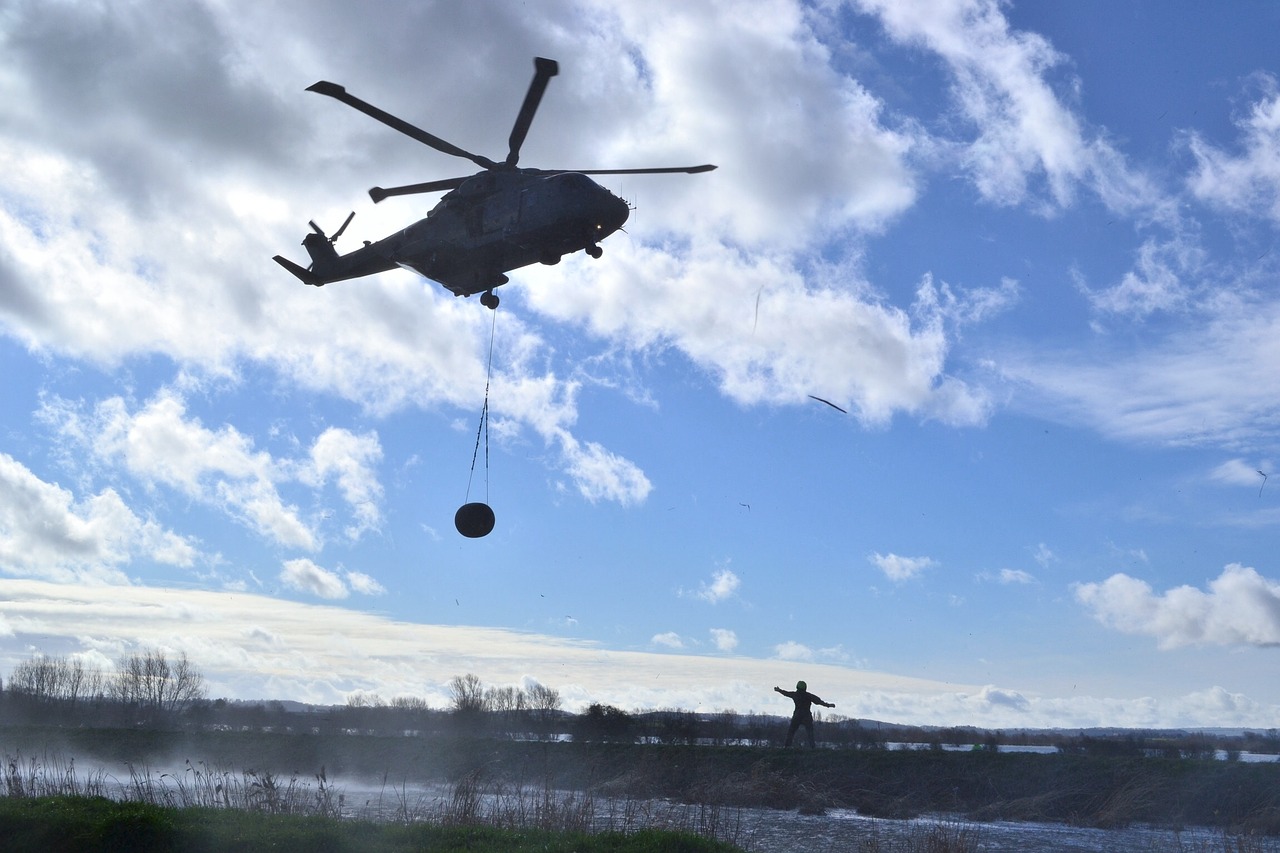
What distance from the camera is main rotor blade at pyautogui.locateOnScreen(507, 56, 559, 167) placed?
2058 cm

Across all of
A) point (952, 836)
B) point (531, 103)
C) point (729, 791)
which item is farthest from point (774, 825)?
point (531, 103)

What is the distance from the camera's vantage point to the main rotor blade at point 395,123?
2018 centimetres

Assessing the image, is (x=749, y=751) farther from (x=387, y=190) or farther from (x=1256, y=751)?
(x=1256, y=751)

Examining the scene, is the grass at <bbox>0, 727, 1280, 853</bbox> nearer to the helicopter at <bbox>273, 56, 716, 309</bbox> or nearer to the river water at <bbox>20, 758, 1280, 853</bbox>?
the river water at <bbox>20, 758, 1280, 853</bbox>

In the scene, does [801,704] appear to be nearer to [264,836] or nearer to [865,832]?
[865,832]

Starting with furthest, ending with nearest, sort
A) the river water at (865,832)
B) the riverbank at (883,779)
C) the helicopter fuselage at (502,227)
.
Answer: the riverbank at (883,779) → the river water at (865,832) → the helicopter fuselage at (502,227)

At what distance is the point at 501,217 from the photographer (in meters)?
20.4

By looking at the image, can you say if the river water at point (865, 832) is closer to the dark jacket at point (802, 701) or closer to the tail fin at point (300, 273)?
the dark jacket at point (802, 701)

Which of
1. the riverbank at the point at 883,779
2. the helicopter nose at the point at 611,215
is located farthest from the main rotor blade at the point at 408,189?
the riverbank at the point at 883,779

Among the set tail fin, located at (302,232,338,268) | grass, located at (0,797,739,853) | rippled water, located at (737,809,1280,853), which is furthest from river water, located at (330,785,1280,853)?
tail fin, located at (302,232,338,268)

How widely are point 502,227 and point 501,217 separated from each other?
254 millimetres

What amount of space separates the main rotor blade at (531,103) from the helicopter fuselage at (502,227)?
94 cm

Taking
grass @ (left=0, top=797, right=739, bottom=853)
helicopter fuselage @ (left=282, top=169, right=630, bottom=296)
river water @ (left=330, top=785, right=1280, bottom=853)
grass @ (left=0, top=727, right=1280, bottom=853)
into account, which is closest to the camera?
grass @ (left=0, top=797, right=739, bottom=853)

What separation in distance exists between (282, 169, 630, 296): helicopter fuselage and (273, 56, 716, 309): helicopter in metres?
0.02
